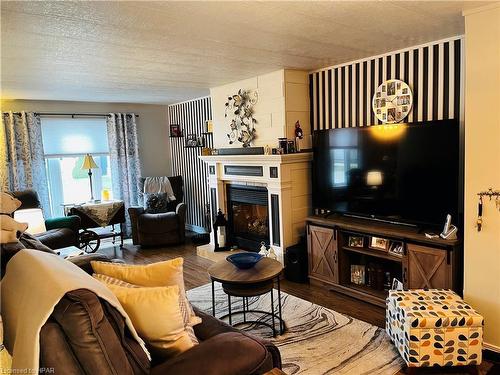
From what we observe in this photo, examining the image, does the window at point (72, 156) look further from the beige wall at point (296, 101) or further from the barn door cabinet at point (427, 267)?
the barn door cabinet at point (427, 267)

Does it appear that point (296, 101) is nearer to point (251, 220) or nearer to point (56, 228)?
point (251, 220)

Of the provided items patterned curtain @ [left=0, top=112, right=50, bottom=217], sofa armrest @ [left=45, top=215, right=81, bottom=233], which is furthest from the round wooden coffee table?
patterned curtain @ [left=0, top=112, right=50, bottom=217]

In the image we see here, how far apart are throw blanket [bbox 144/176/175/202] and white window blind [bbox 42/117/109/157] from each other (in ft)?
3.24

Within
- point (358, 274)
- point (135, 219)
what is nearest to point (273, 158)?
point (358, 274)

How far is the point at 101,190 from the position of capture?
631cm

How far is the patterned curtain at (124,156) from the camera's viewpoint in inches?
248

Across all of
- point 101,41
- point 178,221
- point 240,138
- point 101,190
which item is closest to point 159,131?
point 101,190

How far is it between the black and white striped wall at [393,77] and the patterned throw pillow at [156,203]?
3.01m

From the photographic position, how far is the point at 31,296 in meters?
1.33

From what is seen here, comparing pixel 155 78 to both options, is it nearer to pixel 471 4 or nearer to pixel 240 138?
pixel 240 138

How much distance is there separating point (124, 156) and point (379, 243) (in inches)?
186

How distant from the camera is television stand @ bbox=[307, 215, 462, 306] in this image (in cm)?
285

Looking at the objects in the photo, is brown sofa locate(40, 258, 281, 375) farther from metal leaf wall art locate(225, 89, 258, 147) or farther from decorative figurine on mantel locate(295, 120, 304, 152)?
metal leaf wall art locate(225, 89, 258, 147)

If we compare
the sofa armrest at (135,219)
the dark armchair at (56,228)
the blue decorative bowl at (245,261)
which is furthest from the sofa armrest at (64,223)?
the blue decorative bowl at (245,261)
